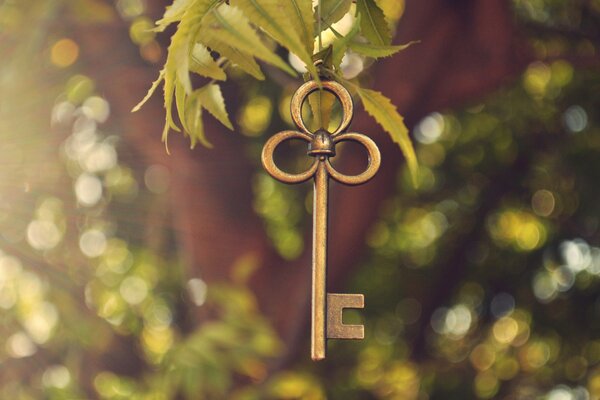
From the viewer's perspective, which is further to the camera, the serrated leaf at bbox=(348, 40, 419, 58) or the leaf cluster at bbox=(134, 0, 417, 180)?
the serrated leaf at bbox=(348, 40, 419, 58)

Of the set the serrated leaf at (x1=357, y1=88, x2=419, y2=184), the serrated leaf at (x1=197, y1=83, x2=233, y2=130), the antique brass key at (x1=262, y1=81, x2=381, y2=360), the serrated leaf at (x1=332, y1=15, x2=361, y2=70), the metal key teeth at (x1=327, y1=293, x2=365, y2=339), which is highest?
the serrated leaf at (x1=332, y1=15, x2=361, y2=70)

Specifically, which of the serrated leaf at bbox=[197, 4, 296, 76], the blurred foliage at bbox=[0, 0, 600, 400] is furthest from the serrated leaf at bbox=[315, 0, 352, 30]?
the blurred foliage at bbox=[0, 0, 600, 400]

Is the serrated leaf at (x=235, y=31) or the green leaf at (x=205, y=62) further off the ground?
the green leaf at (x=205, y=62)

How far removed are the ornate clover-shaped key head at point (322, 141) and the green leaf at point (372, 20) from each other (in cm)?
9

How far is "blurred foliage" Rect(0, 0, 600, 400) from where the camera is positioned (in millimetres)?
5281

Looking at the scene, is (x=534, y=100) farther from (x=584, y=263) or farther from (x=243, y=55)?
(x=243, y=55)

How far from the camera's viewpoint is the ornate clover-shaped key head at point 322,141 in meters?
1.23

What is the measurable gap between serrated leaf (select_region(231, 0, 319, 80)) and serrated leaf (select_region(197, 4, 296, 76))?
0.04 m

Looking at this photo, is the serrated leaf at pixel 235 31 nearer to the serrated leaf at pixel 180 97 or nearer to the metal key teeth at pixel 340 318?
the serrated leaf at pixel 180 97

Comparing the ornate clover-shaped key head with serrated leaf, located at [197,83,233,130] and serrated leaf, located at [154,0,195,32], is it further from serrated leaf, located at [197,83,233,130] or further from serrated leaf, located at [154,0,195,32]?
serrated leaf, located at [154,0,195,32]

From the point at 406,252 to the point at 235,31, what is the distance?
18.1ft

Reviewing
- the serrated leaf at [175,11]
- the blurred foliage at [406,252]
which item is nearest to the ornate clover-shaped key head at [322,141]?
the serrated leaf at [175,11]

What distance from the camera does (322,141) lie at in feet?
4.09

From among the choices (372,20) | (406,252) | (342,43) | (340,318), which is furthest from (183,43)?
(406,252)
